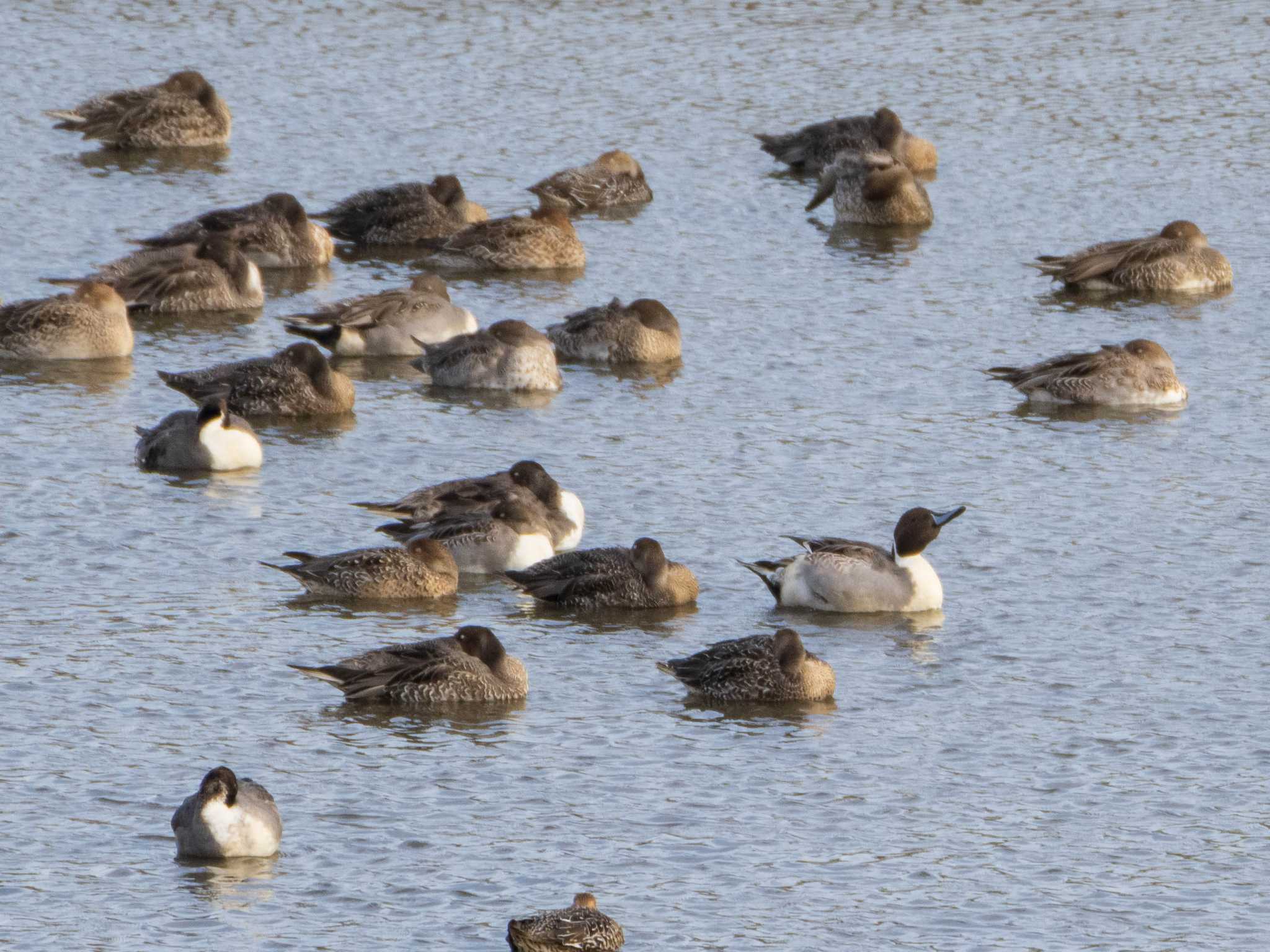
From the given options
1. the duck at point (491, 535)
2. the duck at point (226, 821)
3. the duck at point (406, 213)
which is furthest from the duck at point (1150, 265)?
the duck at point (226, 821)

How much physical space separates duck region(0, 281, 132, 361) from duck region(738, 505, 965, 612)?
852 centimetres

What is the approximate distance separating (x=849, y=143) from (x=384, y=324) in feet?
33.2

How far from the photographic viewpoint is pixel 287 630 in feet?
50.8

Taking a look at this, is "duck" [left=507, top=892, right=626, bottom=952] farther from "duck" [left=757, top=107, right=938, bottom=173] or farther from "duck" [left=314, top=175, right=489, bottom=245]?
"duck" [left=757, top=107, right=938, bottom=173]

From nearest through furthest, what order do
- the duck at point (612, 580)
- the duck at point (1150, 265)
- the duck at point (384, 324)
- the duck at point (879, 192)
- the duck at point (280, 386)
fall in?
1. the duck at point (612, 580)
2. the duck at point (280, 386)
3. the duck at point (384, 324)
4. the duck at point (1150, 265)
5. the duck at point (879, 192)

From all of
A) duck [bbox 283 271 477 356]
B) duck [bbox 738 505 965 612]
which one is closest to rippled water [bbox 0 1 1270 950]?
duck [bbox 738 505 965 612]

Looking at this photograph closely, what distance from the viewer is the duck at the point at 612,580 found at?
52.6 ft

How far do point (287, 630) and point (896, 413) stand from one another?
24.2 feet

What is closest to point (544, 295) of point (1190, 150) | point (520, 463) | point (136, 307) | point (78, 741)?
point (136, 307)

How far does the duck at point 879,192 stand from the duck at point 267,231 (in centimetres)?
697

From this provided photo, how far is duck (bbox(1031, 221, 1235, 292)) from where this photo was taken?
1010 inches

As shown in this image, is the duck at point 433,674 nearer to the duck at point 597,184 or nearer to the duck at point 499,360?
the duck at point 499,360

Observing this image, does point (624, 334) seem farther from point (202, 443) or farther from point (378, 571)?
point (378, 571)

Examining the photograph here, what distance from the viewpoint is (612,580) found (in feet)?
53.2
